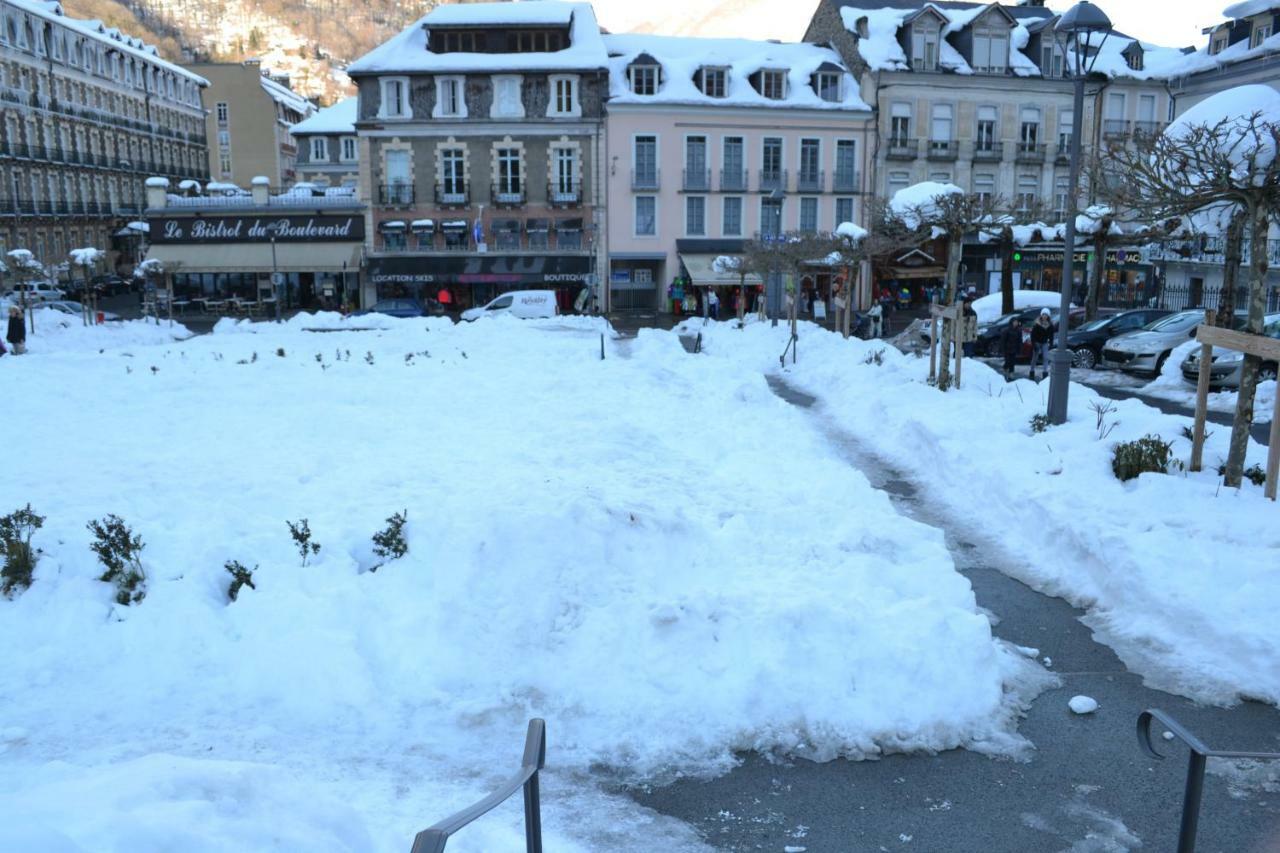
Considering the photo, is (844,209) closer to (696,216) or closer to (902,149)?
(902,149)

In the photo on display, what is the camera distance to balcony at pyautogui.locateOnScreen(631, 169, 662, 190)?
4469 centimetres

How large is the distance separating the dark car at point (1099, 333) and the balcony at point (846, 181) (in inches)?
871

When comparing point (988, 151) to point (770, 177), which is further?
point (988, 151)

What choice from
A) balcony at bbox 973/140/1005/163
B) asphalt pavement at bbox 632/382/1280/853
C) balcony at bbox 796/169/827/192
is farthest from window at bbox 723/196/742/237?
asphalt pavement at bbox 632/382/1280/853

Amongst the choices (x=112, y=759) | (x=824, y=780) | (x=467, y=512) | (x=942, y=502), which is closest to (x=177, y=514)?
(x=467, y=512)

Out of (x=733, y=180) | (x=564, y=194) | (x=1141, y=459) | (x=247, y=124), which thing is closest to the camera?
(x=1141, y=459)

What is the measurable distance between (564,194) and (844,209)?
12.5 m

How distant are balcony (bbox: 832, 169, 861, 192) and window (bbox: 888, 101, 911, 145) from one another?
2.11m

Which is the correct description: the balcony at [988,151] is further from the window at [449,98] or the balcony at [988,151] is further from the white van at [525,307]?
the window at [449,98]

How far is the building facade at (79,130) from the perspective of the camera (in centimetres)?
5188

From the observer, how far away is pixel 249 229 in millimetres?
45906

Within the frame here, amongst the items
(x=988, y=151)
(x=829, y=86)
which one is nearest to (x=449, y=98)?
(x=829, y=86)

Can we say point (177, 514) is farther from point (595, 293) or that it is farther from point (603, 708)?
point (595, 293)

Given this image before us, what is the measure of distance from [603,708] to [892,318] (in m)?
39.2
